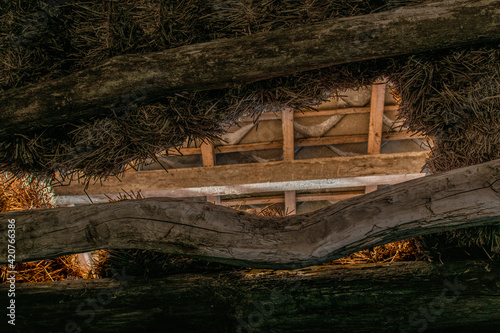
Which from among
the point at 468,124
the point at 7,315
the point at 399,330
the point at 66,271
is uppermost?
the point at 468,124

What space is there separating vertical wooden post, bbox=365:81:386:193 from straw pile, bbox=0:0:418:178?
264cm

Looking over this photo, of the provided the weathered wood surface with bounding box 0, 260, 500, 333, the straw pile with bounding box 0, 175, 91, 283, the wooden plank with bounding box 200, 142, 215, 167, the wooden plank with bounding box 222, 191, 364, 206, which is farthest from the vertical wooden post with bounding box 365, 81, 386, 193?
the straw pile with bounding box 0, 175, 91, 283

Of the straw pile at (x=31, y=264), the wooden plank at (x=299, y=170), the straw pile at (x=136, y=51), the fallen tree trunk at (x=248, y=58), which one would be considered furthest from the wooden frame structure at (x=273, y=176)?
the fallen tree trunk at (x=248, y=58)

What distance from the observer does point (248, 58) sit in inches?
68.7

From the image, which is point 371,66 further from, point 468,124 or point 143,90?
A: point 143,90

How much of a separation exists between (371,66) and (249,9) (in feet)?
2.37

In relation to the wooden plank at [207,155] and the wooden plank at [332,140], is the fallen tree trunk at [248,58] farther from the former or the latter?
the wooden plank at [332,140]

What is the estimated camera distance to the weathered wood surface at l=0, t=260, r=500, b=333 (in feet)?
5.90

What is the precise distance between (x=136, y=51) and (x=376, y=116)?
132 inches

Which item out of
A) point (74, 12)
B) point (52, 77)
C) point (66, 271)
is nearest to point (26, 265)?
point (66, 271)

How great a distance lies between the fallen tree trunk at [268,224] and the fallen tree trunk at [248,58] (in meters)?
0.55

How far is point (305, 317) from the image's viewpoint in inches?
73.2

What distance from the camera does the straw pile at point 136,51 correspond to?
1863 millimetres

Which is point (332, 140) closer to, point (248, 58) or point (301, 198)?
point (301, 198)
